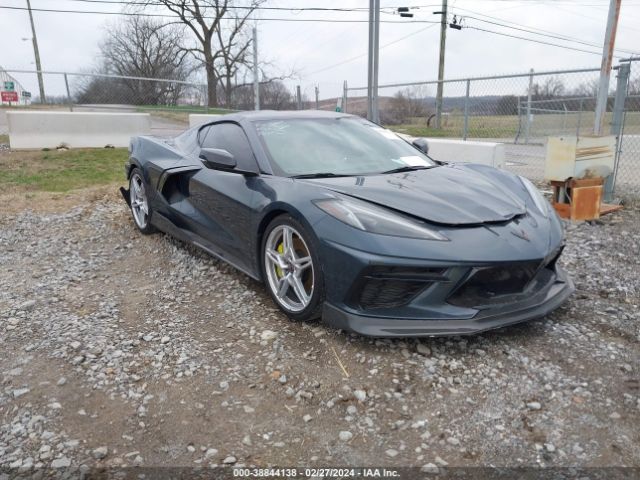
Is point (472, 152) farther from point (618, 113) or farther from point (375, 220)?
point (375, 220)

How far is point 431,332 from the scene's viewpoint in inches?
103

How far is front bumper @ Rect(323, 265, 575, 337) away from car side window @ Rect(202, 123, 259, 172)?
128 cm

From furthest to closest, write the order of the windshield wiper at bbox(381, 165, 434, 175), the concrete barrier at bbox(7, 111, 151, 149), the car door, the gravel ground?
the concrete barrier at bbox(7, 111, 151, 149) < the windshield wiper at bbox(381, 165, 434, 175) < the car door < the gravel ground

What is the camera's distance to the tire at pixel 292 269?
9.44 ft

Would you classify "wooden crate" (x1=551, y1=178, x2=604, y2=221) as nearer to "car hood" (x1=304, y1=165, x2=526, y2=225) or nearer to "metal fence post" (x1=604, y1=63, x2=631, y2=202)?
"metal fence post" (x1=604, y1=63, x2=631, y2=202)

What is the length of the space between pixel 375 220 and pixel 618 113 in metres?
4.72

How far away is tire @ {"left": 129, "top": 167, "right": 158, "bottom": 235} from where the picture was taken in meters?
4.91

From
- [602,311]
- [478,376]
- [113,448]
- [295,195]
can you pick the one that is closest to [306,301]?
[295,195]

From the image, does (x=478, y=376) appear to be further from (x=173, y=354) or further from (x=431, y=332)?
(x=173, y=354)

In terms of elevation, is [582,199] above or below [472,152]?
below

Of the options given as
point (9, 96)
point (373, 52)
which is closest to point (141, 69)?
point (9, 96)

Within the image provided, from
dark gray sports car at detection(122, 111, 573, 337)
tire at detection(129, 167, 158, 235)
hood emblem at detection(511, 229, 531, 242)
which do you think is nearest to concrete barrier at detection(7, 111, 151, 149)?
tire at detection(129, 167, 158, 235)

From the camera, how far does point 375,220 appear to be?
273cm

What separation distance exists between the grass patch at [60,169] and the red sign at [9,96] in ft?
58.2
